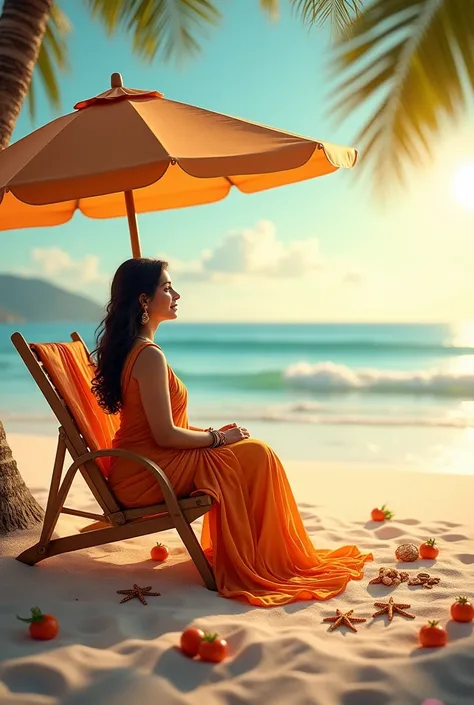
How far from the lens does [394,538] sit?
4391mm

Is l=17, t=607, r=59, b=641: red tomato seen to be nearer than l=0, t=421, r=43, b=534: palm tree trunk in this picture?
Yes

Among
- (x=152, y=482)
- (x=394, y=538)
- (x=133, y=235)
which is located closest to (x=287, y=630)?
(x=152, y=482)

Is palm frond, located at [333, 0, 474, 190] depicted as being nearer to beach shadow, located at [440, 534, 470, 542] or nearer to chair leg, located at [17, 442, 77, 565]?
beach shadow, located at [440, 534, 470, 542]

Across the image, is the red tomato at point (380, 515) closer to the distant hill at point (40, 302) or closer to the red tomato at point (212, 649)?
the red tomato at point (212, 649)

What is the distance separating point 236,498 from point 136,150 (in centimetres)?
161

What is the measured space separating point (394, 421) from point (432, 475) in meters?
4.45

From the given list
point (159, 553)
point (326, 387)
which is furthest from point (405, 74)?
point (326, 387)

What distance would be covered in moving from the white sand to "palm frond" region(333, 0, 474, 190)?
15.7 feet

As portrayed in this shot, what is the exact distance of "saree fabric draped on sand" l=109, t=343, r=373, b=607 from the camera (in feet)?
11.3

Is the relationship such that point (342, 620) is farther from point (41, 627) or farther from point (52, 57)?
point (52, 57)

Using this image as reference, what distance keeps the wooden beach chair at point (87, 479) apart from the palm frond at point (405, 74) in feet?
16.8

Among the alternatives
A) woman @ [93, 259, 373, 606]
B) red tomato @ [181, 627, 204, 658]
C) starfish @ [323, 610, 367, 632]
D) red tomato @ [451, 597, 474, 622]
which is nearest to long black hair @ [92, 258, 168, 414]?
woman @ [93, 259, 373, 606]

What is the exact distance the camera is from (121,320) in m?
3.58

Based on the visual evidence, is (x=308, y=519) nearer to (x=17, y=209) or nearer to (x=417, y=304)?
(x=17, y=209)
